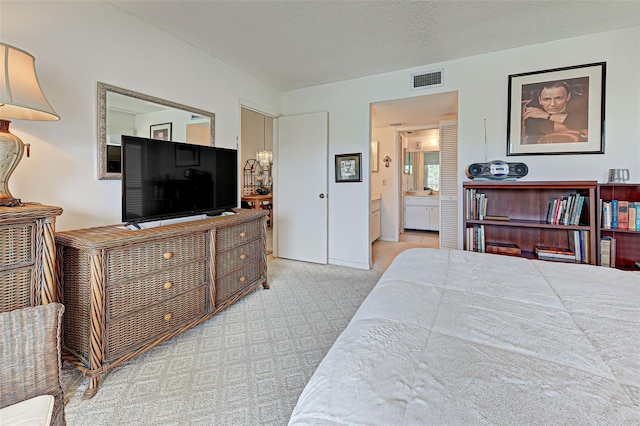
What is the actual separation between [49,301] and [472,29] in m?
3.58

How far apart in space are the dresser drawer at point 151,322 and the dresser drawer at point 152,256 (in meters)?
0.25

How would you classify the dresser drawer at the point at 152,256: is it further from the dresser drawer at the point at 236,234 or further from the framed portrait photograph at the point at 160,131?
the framed portrait photograph at the point at 160,131

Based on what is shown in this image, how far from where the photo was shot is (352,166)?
3.81m

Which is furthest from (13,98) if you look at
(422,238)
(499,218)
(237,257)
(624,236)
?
(422,238)

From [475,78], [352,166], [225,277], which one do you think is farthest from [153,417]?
[475,78]

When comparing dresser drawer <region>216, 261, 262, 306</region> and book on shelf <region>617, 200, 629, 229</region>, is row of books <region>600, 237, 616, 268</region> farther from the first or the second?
dresser drawer <region>216, 261, 262, 306</region>

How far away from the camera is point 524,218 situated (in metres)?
2.88

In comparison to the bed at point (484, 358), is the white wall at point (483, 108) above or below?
above

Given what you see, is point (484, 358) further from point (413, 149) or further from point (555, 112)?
point (413, 149)

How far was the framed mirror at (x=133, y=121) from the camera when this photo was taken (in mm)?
2098

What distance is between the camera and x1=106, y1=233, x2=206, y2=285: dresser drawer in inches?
65.2

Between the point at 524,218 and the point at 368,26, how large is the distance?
7.79ft

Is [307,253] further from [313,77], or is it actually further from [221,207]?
[313,77]

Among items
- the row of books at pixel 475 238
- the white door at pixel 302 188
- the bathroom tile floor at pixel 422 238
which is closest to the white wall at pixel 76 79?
the white door at pixel 302 188
